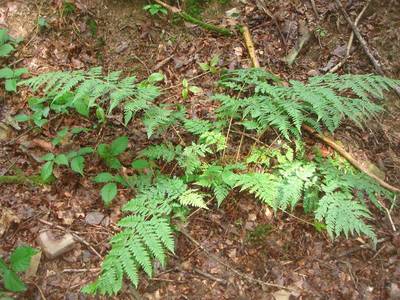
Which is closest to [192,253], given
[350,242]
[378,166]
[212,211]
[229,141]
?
[212,211]

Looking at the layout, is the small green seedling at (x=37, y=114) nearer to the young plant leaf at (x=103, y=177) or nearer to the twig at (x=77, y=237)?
the young plant leaf at (x=103, y=177)

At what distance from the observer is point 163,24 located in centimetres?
486

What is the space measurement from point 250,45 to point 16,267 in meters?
3.46

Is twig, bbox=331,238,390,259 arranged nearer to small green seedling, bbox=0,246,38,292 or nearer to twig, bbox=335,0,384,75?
twig, bbox=335,0,384,75

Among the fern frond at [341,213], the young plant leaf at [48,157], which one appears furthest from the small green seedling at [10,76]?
the fern frond at [341,213]

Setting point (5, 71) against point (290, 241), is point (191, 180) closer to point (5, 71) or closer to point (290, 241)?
point (290, 241)

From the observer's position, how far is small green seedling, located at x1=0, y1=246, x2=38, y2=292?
3.19 metres

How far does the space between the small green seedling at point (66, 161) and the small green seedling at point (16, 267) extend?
74 centimetres

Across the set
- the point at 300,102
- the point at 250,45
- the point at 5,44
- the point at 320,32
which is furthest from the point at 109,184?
the point at 320,32

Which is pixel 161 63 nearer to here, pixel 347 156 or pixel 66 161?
pixel 66 161

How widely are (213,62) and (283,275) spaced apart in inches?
98.5

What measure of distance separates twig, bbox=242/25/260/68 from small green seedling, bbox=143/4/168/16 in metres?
1.00

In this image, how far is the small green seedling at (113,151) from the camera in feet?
12.8

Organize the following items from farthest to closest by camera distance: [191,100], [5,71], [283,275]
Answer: [191,100] < [5,71] < [283,275]
